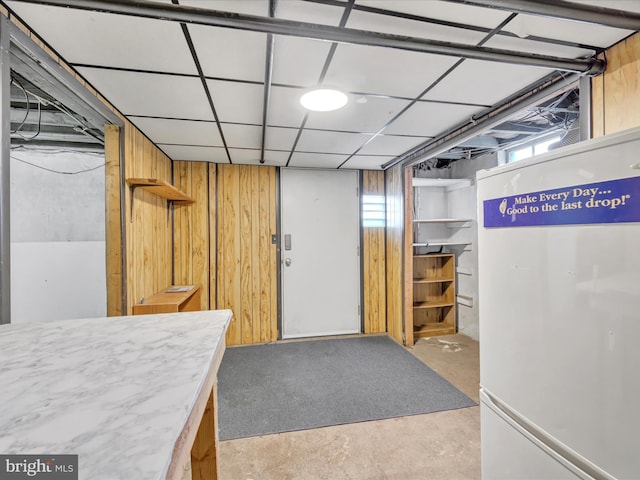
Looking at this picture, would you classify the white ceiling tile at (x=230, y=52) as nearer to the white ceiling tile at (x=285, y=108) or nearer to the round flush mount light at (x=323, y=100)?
the white ceiling tile at (x=285, y=108)

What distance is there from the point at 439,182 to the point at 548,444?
3.45 meters

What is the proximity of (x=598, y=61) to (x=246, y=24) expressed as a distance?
5.67 feet

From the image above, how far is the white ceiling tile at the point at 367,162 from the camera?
3611mm

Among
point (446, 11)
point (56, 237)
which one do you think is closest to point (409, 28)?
point (446, 11)

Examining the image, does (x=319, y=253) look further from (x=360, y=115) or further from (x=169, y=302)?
(x=360, y=115)

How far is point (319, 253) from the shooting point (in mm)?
4109

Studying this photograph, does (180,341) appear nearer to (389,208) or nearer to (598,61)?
(598,61)

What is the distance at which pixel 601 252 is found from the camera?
883 mm

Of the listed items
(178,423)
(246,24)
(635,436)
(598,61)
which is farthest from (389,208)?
(178,423)

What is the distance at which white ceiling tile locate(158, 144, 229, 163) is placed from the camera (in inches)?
126

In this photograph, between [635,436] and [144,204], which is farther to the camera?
[144,204]

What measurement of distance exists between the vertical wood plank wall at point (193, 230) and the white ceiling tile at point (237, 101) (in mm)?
1568

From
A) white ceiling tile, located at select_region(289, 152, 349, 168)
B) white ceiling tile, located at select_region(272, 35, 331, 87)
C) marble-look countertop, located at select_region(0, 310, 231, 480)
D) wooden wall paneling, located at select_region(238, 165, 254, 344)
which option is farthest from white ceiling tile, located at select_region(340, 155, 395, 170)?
marble-look countertop, located at select_region(0, 310, 231, 480)

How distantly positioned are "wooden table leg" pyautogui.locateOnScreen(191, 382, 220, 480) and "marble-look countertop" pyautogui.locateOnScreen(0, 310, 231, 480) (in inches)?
13.2
